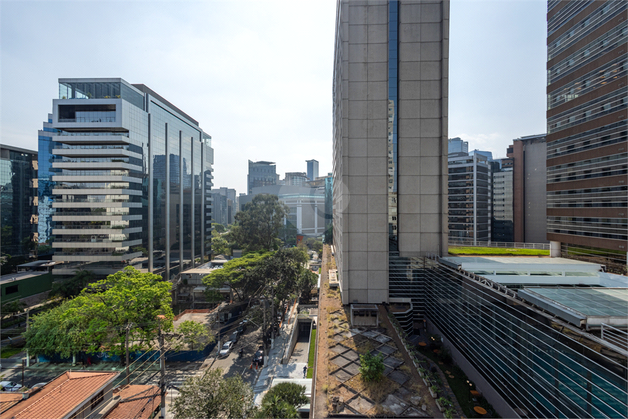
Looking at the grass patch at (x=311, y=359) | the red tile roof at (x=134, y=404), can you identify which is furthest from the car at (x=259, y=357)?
the red tile roof at (x=134, y=404)

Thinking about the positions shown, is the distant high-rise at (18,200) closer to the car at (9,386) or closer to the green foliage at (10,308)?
the green foliage at (10,308)

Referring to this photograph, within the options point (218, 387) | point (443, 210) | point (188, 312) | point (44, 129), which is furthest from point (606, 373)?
point (44, 129)

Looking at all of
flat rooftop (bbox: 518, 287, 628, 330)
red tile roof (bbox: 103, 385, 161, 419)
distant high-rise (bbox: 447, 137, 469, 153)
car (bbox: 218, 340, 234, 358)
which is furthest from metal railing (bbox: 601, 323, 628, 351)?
distant high-rise (bbox: 447, 137, 469, 153)

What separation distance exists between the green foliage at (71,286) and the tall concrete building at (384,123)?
128ft

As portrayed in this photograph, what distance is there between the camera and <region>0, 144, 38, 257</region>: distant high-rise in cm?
4759

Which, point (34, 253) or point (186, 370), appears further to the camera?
point (34, 253)

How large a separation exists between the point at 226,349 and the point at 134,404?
39.0 feet

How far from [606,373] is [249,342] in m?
30.5

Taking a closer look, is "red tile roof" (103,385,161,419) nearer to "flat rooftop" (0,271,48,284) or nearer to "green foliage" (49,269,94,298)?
"green foliage" (49,269,94,298)

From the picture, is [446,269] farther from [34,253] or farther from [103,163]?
[34,253]

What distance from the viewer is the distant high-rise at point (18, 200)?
1874 inches

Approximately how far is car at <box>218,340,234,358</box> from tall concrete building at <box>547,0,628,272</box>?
35.9 metres

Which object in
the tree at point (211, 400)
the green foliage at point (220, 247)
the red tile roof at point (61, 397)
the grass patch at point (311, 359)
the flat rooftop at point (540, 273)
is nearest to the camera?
the tree at point (211, 400)

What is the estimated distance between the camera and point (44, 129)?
4972cm
